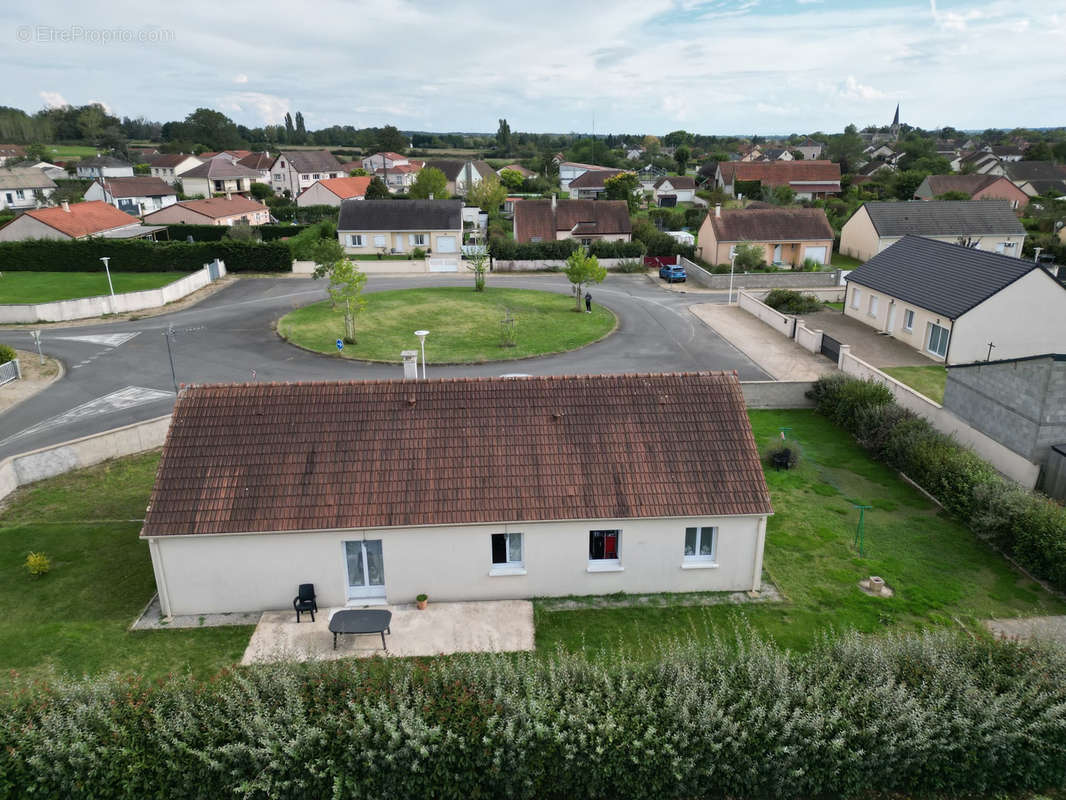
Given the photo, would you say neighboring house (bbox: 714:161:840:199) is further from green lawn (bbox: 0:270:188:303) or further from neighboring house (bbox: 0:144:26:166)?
neighboring house (bbox: 0:144:26:166)

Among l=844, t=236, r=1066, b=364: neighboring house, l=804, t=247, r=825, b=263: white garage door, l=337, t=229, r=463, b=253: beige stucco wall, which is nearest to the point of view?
l=844, t=236, r=1066, b=364: neighboring house

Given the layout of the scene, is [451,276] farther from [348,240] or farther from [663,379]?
[663,379]

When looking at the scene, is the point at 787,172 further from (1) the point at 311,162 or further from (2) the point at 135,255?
(2) the point at 135,255

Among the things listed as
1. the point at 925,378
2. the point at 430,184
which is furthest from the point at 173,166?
the point at 925,378

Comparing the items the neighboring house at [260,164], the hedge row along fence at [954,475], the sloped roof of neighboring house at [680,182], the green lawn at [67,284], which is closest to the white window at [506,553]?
the hedge row along fence at [954,475]

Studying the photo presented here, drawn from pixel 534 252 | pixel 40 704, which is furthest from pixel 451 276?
pixel 40 704

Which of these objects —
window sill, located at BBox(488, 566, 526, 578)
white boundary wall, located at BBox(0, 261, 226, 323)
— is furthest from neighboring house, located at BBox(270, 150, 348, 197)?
window sill, located at BBox(488, 566, 526, 578)
